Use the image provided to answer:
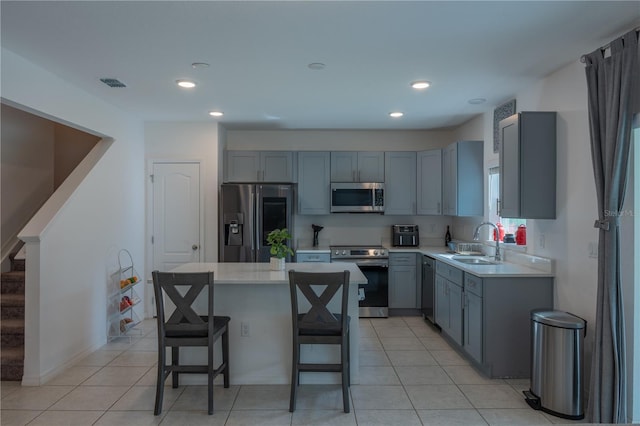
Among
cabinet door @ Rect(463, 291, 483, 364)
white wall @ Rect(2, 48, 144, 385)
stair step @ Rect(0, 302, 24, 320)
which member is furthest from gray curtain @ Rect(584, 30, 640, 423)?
stair step @ Rect(0, 302, 24, 320)

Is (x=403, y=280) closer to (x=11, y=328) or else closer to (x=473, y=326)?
(x=473, y=326)

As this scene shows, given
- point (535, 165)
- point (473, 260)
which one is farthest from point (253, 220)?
point (535, 165)

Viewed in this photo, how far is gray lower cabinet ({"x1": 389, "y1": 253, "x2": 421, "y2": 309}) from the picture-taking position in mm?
5305

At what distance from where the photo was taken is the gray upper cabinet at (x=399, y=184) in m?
5.64

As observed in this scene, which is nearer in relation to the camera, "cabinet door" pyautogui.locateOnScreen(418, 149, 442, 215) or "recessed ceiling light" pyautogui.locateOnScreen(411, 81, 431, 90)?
"recessed ceiling light" pyautogui.locateOnScreen(411, 81, 431, 90)

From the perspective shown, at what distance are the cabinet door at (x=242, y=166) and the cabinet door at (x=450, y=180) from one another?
261 cm

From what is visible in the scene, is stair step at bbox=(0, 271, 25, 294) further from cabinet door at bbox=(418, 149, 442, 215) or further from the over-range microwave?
cabinet door at bbox=(418, 149, 442, 215)

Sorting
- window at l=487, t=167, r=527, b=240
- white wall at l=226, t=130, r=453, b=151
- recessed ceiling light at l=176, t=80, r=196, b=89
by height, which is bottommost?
window at l=487, t=167, r=527, b=240

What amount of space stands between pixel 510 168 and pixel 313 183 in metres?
2.79

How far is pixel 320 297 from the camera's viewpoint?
9.23 feet

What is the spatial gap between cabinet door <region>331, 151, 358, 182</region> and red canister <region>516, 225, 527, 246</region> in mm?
2359

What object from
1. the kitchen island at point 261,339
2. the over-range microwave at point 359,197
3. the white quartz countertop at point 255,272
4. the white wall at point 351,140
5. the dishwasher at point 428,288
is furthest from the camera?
the white wall at point 351,140

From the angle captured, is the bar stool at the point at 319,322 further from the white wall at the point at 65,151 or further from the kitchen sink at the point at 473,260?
the white wall at the point at 65,151

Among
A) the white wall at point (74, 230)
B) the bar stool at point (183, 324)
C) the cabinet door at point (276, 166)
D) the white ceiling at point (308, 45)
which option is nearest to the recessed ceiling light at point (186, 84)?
the white ceiling at point (308, 45)
